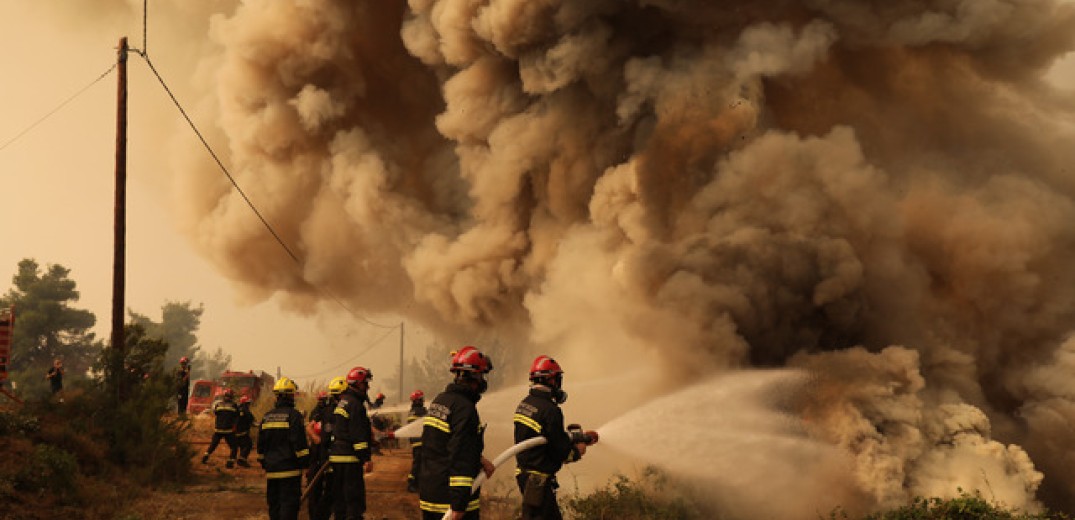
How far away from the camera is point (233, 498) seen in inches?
544

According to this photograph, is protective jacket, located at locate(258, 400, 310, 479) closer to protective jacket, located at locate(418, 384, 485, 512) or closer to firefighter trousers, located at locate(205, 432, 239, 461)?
protective jacket, located at locate(418, 384, 485, 512)

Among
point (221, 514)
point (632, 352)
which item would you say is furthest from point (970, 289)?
point (221, 514)

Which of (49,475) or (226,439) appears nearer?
(49,475)

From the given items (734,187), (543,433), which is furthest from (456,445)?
(734,187)

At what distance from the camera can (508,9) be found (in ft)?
62.8

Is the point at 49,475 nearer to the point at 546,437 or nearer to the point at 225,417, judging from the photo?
the point at 225,417

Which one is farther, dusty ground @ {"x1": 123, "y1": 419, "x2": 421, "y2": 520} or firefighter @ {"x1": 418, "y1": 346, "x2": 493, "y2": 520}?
dusty ground @ {"x1": 123, "y1": 419, "x2": 421, "y2": 520}

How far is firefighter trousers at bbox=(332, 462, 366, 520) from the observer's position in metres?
9.52

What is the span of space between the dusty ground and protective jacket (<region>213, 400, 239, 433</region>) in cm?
86

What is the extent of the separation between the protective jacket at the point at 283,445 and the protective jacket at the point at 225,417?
778 cm

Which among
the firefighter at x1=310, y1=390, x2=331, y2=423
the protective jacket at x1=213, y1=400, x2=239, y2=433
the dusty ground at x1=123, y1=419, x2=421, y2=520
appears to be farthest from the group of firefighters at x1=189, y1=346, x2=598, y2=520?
the protective jacket at x1=213, y1=400, x2=239, y2=433

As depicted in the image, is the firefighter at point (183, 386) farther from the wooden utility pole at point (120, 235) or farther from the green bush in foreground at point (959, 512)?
the green bush in foreground at point (959, 512)

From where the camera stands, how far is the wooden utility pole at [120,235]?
1586 centimetres

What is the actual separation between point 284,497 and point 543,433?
13.2 ft
